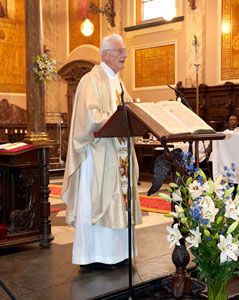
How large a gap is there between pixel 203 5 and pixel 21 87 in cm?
618

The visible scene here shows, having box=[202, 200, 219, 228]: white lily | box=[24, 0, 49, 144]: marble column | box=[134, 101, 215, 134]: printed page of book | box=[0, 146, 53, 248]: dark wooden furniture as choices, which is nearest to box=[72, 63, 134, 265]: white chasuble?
box=[134, 101, 215, 134]: printed page of book

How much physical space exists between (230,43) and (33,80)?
5829 millimetres

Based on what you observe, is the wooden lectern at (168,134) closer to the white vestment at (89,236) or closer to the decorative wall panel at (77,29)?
the white vestment at (89,236)

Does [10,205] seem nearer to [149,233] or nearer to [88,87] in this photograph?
[149,233]

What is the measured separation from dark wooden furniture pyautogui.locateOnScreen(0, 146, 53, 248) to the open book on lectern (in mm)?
1465

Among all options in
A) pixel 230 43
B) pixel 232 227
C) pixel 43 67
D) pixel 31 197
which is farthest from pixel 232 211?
pixel 230 43

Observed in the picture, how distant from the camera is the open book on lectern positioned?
304 centimetres

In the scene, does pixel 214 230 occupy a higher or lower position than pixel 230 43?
lower

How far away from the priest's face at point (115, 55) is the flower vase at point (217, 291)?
2015 millimetres

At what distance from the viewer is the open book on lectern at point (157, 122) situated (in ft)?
9.96

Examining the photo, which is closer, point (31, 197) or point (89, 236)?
point (89, 236)

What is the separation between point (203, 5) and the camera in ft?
38.2

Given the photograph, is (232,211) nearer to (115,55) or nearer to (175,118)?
(175,118)

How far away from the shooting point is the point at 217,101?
11.4m
